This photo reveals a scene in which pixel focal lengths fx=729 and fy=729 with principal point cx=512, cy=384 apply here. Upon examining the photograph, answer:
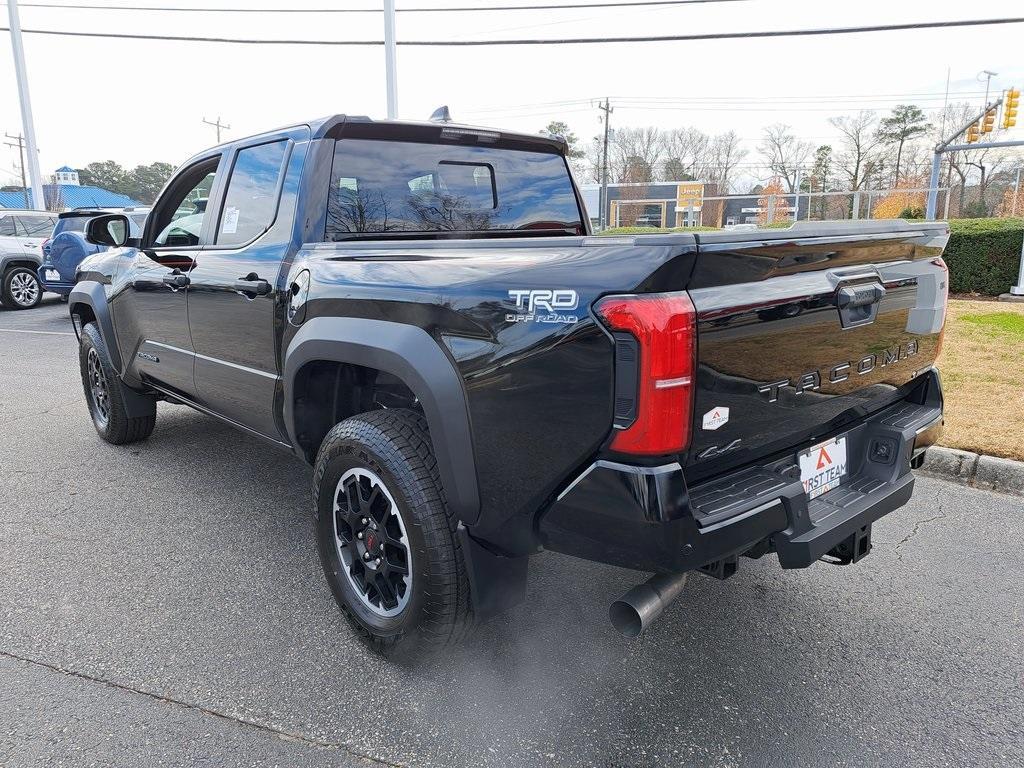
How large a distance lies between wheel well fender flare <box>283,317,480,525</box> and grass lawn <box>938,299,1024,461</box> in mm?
3722

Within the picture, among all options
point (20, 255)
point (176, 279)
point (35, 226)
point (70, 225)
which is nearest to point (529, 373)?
point (176, 279)

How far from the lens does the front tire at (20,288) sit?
1383cm

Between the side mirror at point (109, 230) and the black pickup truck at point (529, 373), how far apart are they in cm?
118

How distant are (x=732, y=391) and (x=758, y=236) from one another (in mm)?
425

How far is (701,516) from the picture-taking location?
1938mm

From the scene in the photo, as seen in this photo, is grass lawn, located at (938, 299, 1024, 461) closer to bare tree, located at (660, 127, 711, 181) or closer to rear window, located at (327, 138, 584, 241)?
rear window, located at (327, 138, 584, 241)

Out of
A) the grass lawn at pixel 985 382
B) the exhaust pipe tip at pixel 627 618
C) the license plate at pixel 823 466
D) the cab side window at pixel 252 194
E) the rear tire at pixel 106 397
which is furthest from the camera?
the rear tire at pixel 106 397

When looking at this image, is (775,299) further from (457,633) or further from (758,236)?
(457,633)

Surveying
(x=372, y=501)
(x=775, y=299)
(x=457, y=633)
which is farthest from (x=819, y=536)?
(x=372, y=501)

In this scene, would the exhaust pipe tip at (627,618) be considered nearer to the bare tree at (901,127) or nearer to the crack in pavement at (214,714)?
the crack in pavement at (214,714)

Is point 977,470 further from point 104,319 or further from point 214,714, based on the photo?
point 104,319

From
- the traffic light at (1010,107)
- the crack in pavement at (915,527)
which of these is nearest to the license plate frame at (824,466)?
the crack in pavement at (915,527)

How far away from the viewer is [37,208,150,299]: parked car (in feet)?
40.1

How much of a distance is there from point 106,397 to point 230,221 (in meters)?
2.30
